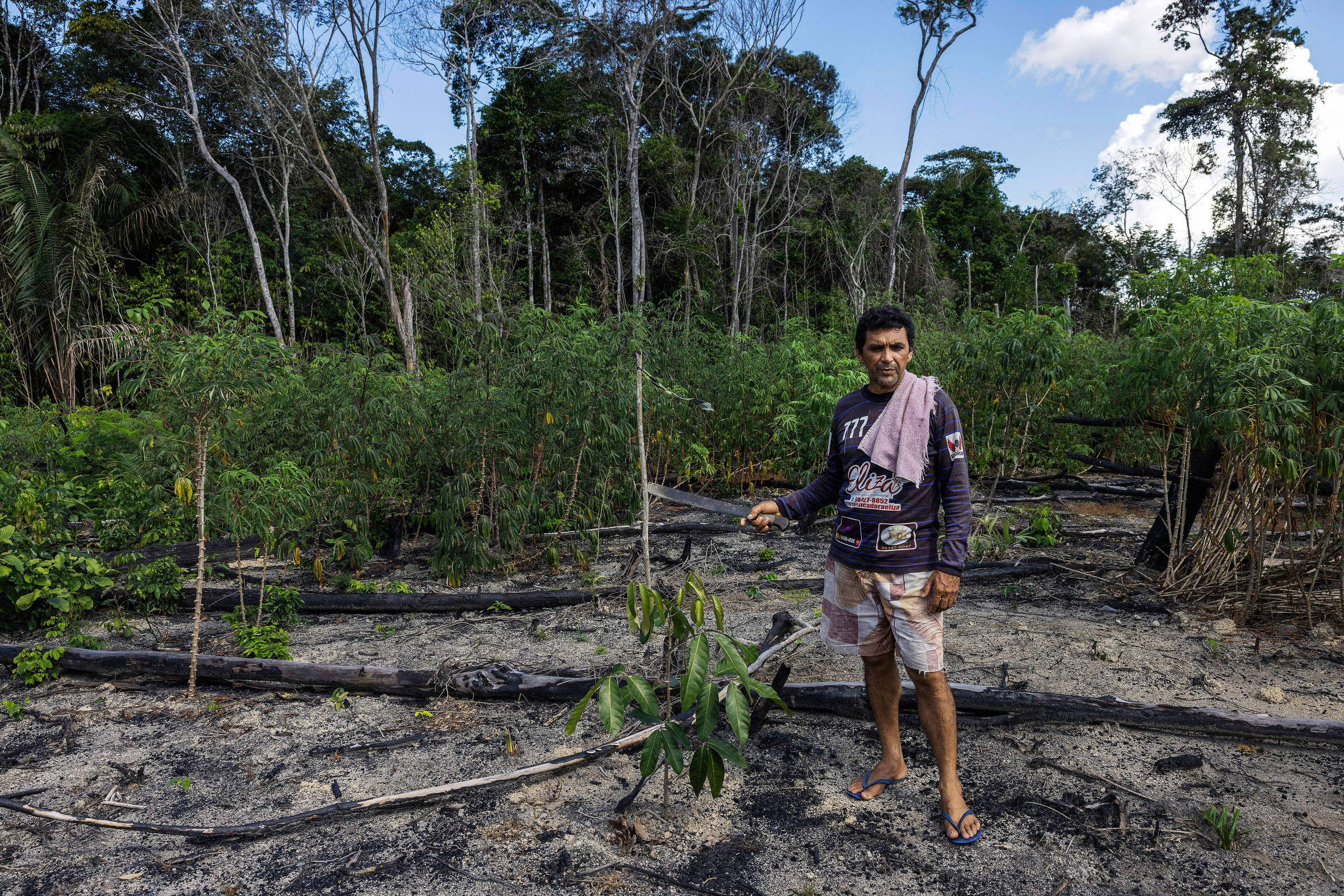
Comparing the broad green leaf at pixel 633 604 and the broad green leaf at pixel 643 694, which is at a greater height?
the broad green leaf at pixel 633 604

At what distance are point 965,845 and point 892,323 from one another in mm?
1585

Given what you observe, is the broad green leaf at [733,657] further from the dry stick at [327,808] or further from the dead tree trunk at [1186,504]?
the dead tree trunk at [1186,504]

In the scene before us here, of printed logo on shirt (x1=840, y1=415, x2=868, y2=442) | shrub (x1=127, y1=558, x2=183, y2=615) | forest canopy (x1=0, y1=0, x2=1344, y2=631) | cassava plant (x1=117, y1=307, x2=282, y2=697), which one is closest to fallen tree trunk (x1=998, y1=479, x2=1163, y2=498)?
forest canopy (x1=0, y1=0, x2=1344, y2=631)

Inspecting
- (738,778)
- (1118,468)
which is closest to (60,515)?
(738,778)

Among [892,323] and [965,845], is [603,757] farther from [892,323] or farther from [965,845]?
[892,323]

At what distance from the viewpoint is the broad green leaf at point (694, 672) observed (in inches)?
78.4

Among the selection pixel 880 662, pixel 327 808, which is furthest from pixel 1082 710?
pixel 327 808

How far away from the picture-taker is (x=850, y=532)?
219 cm

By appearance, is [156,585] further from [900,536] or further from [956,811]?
[956,811]

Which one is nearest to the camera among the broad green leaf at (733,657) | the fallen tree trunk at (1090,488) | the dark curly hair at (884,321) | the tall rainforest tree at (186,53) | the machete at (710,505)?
the machete at (710,505)

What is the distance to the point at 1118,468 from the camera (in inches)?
188

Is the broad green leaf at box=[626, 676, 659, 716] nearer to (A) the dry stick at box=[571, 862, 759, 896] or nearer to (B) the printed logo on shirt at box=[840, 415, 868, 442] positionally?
(A) the dry stick at box=[571, 862, 759, 896]

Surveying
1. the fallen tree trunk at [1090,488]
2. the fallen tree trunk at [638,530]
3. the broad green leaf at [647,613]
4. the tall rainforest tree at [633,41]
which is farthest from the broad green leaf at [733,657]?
the tall rainforest tree at [633,41]

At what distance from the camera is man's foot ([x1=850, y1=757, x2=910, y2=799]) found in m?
2.40
